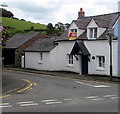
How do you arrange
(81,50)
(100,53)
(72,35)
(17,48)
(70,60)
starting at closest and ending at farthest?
(100,53), (81,50), (72,35), (70,60), (17,48)

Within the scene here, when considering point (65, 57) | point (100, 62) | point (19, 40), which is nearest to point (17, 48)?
point (19, 40)

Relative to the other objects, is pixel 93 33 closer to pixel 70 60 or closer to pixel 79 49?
pixel 79 49

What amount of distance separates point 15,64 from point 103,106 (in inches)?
1201

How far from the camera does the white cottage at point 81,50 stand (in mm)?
26109

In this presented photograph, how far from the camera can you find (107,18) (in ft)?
96.3

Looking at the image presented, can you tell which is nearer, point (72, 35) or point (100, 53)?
point (100, 53)

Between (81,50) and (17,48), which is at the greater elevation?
(17,48)

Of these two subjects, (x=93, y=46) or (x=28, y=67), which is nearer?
(x=93, y=46)

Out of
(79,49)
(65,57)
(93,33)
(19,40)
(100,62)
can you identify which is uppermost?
(19,40)

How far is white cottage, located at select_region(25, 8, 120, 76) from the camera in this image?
1028 inches

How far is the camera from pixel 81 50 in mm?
27062

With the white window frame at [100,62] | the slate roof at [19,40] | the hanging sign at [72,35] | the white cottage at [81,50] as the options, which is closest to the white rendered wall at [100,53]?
the white cottage at [81,50]

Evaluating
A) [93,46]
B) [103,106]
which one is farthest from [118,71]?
[103,106]

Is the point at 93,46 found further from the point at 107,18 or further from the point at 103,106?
the point at 103,106
